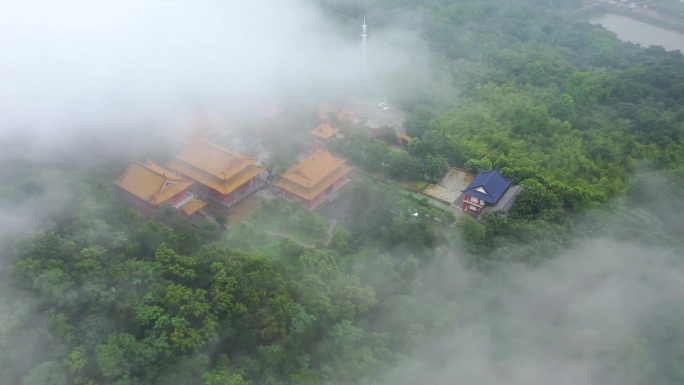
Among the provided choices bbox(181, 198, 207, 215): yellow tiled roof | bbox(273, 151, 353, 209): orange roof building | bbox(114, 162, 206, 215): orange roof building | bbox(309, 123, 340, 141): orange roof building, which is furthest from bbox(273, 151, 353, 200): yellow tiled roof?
bbox(114, 162, 206, 215): orange roof building

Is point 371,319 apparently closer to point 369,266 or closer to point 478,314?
point 369,266

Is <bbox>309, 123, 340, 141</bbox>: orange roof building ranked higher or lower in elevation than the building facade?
lower

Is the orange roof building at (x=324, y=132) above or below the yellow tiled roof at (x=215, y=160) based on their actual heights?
below

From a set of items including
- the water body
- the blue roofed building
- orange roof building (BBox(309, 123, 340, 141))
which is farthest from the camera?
the water body

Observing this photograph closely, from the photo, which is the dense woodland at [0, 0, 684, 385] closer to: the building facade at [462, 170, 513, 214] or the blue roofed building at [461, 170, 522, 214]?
the blue roofed building at [461, 170, 522, 214]

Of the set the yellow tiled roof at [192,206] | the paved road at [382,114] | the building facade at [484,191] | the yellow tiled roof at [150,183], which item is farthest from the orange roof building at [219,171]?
the paved road at [382,114]

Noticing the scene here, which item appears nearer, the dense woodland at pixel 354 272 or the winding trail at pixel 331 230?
the dense woodland at pixel 354 272

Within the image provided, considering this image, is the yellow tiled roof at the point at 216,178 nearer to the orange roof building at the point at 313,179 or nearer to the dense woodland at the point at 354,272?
the orange roof building at the point at 313,179
